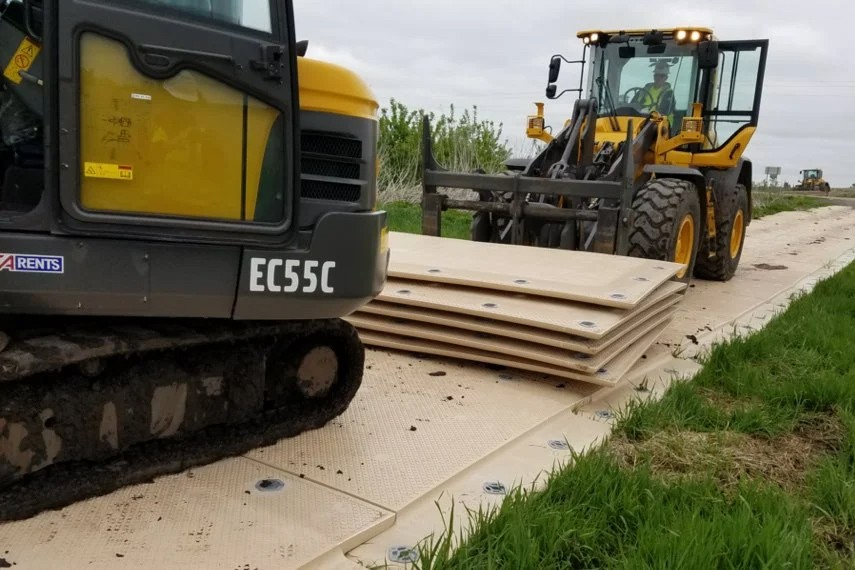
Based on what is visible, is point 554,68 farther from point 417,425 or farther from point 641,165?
point 417,425

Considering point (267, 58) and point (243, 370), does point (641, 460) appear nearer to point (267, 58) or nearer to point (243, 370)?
point (243, 370)

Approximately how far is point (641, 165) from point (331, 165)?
470 cm

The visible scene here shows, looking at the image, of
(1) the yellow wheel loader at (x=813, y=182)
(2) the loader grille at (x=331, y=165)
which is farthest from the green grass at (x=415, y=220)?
(1) the yellow wheel loader at (x=813, y=182)

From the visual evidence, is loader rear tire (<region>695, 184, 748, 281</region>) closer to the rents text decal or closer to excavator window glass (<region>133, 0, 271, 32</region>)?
excavator window glass (<region>133, 0, 271, 32</region>)

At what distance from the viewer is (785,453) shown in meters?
3.19

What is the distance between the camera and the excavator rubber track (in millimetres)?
2344

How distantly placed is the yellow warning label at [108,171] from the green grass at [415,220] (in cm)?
646

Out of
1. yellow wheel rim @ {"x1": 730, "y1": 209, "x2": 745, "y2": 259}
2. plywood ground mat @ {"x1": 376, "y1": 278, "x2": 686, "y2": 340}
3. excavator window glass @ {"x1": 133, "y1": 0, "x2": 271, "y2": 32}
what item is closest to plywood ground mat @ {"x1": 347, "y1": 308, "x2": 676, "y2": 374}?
plywood ground mat @ {"x1": 376, "y1": 278, "x2": 686, "y2": 340}

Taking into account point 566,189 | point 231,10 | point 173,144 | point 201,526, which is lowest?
point 201,526

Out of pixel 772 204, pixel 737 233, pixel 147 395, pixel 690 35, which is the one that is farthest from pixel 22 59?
pixel 772 204

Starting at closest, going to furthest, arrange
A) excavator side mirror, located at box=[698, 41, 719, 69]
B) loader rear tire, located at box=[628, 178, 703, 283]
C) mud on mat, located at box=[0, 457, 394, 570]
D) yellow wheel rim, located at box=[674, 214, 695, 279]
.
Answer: mud on mat, located at box=[0, 457, 394, 570] < loader rear tire, located at box=[628, 178, 703, 283] < yellow wheel rim, located at box=[674, 214, 695, 279] < excavator side mirror, located at box=[698, 41, 719, 69]

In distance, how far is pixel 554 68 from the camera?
7523 millimetres

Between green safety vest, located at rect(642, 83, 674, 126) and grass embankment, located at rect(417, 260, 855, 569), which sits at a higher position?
green safety vest, located at rect(642, 83, 674, 126)

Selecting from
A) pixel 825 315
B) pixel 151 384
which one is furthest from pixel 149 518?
pixel 825 315
